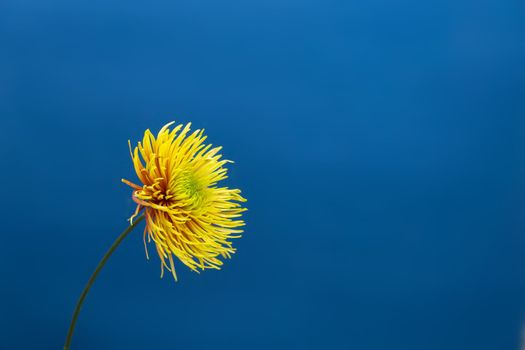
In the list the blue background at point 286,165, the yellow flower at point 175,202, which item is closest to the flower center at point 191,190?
the yellow flower at point 175,202

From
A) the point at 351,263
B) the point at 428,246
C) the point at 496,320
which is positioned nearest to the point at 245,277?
the point at 351,263

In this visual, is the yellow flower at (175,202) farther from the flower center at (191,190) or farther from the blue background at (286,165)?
the blue background at (286,165)

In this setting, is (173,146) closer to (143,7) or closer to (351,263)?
(143,7)

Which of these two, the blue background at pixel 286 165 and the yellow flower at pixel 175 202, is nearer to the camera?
the yellow flower at pixel 175 202

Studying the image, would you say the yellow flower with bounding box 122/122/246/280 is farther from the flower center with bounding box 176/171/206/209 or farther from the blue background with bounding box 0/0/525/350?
the blue background with bounding box 0/0/525/350

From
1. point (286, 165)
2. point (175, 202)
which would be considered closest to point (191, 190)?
point (175, 202)

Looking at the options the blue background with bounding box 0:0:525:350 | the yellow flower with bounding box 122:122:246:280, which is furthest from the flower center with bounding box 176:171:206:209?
the blue background with bounding box 0:0:525:350

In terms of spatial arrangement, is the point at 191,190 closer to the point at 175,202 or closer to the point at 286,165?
the point at 175,202

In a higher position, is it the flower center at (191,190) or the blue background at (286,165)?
the blue background at (286,165)

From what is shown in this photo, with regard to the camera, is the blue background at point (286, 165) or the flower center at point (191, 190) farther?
the blue background at point (286, 165)
